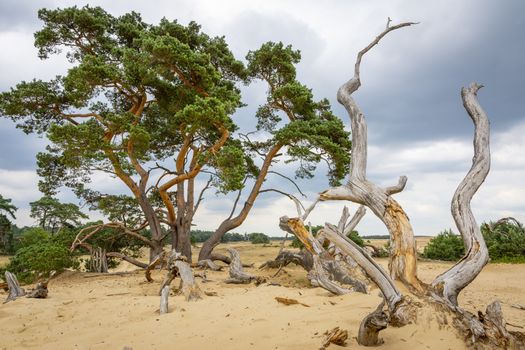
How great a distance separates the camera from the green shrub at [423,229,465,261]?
16156 millimetres

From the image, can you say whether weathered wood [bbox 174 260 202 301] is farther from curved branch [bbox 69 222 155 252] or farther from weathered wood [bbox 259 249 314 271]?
curved branch [bbox 69 222 155 252]

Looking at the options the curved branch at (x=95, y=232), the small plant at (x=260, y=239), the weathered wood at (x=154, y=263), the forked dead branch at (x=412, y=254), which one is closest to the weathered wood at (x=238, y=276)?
the weathered wood at (x=154, y=263)

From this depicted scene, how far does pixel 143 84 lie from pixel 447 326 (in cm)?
1218

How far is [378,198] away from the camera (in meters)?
4.68

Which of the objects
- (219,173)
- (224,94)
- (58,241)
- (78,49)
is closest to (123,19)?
(78,49)

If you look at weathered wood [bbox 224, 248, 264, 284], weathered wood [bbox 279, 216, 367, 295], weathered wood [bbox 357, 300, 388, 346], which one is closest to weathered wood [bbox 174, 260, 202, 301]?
weathered wood [bbox 279, 216, 367, 295]

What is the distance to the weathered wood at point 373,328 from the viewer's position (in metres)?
3.03

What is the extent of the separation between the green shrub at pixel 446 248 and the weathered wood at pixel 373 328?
591 inches

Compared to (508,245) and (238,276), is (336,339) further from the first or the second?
(508,245)

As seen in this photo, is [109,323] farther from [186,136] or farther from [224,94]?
[224,94]

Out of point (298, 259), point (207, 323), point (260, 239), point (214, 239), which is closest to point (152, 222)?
point (214, 239)

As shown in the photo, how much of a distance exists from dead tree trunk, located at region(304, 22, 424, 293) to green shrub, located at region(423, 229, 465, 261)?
13.5 meters

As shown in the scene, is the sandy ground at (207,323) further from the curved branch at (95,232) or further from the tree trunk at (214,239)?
the tree trunk at (214,239)

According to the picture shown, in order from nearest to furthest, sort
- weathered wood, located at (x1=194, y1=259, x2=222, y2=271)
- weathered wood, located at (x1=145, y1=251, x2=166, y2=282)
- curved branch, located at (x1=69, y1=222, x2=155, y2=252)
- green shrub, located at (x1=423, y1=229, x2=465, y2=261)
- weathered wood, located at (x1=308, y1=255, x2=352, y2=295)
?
weathered wood, located at (x1=308, y1=255, x2=352, y2=295), weathered wood, located at (x1=145, y1=251, x2=166, y2=282), weathered wood, located at (x1=194, y1=259, x2=222, y2=271), curved branch, located at (x1=69, y1=222, x2=155, y2=252), green shrub, located at (x1=423, y1=229, x2=465, y2=261)
